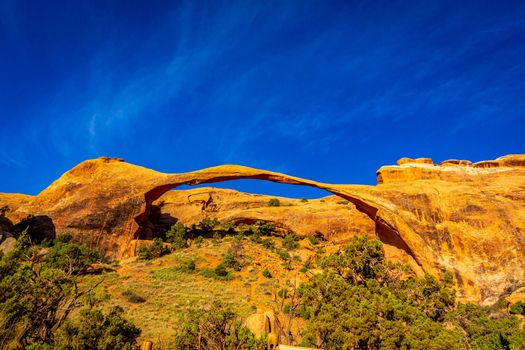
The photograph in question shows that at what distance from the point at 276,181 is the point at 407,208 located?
902 cm

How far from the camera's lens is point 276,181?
2428 centimetres

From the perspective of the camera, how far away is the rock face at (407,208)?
1662 centimetres

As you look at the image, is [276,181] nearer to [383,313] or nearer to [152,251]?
[152,251]

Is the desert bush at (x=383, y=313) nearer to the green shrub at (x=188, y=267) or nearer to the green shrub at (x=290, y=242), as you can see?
the green shrub at (x=188, y=267)

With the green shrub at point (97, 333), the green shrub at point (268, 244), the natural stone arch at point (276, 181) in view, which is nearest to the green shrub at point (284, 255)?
the green shrub at point (268, 244)

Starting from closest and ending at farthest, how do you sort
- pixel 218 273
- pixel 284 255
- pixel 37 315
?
pixel 37 315 → pixel 218 273 → pixel 284 255

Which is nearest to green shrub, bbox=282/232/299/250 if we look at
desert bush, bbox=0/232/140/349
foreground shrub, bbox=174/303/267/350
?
foreground shrub, bbox=174/303/267/350

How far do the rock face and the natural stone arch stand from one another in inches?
2.8

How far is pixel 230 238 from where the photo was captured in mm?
31297

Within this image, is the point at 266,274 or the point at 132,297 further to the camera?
the point at 266,274

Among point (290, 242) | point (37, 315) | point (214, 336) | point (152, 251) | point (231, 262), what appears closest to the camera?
point (37, 315)

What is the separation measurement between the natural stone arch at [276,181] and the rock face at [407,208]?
0.24ft

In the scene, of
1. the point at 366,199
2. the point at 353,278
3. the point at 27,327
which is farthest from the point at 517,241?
the point at 27,327

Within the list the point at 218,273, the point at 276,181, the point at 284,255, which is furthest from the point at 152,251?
the point at 276,181
